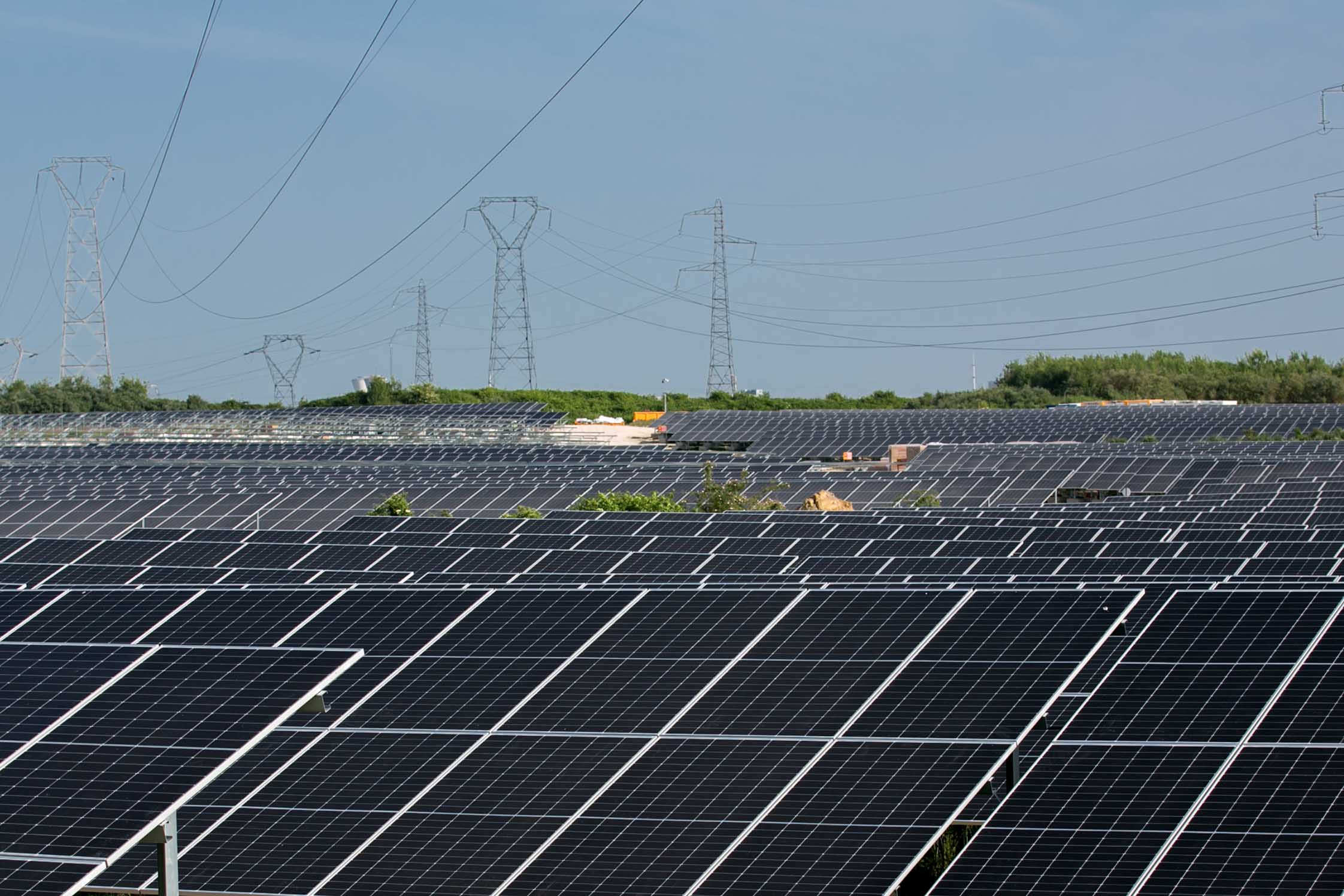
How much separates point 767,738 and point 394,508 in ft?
82.0

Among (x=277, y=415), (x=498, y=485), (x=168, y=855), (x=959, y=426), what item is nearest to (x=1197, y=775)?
(x=168, y=855)

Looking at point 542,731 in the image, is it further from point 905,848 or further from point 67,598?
point 67,598

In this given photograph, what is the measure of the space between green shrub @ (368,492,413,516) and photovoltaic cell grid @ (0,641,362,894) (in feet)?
77.2

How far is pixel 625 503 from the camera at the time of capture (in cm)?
3934

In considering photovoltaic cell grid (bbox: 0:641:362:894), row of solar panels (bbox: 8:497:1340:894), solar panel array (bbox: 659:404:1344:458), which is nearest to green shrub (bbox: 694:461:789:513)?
row of solar panels (bbox: 8:497:1340:894)

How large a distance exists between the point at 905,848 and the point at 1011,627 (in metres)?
3.73

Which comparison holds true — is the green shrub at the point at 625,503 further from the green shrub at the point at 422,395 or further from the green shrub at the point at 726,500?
the green shrub at the point at 422,395

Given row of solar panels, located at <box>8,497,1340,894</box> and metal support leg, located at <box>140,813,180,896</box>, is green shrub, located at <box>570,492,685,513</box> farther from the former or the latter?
metal support leg, located at <box>140,813,180,896</box>

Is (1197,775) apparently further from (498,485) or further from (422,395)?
(422,395)

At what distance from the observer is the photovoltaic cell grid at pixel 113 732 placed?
32.5ft

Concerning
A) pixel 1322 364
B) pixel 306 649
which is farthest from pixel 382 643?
pixel 1322 364

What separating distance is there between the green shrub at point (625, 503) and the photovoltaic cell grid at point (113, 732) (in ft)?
82.1

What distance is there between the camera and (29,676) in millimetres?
12836

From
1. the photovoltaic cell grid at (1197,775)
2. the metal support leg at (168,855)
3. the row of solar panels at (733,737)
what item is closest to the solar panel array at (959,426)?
the row of solar panels at (733,737)
